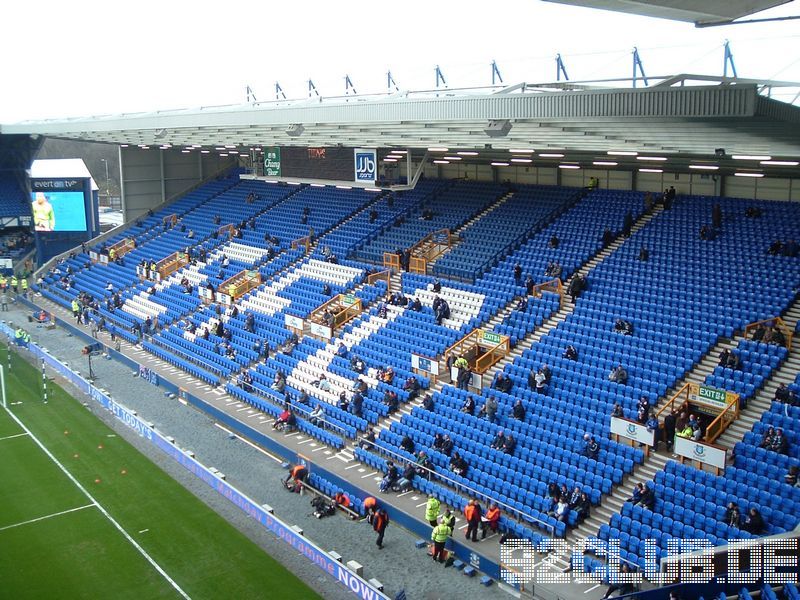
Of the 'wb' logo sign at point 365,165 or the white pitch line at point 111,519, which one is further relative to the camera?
the 'wb' logo sign at point 365,165

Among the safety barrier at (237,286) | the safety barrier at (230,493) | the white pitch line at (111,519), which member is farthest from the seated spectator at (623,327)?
the safety barrier at (237,286)

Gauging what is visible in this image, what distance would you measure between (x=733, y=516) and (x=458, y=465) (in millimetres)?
6741

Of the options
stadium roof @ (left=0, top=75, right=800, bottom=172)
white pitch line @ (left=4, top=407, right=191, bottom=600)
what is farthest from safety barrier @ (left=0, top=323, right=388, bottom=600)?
stadium roof @ (left=0, top=75, right=800, bottom=172)

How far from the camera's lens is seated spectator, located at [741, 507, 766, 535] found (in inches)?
597

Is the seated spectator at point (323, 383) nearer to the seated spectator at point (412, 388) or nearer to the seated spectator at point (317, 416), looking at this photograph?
the seated spectator at point (317, 416)

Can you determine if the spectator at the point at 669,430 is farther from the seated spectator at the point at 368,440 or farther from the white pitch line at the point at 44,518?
the white pitch line at the point at 44,518

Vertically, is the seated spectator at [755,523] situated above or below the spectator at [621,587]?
above

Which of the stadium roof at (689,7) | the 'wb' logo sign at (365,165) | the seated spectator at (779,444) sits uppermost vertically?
the stadium roof at (689,7)

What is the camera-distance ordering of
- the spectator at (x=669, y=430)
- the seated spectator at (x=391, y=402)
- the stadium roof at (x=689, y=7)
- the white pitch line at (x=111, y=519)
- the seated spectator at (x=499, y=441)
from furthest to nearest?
1. the seated spectator at (x=391, y=402)
2. the seated spectator at (x=499, y=441)
3. the spectator at (x=669, y=430)
4. the white pitch line at (x=111, y=519)
5. the stadium roof at (x=689, y=7)

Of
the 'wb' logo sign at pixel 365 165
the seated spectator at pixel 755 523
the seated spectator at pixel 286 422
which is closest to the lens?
the seated spectator at pixel 755 523

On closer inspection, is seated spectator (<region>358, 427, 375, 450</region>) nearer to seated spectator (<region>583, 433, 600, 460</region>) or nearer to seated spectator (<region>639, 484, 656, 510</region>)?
seated spectator (<region>583, 433, 600, 460</region>)

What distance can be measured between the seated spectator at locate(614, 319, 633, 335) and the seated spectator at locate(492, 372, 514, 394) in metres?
3.36

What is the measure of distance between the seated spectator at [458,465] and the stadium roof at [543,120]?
26.8ft

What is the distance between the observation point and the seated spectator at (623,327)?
882 inches
